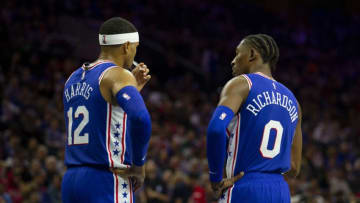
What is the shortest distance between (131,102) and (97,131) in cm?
39

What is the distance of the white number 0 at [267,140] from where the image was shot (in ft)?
14.7

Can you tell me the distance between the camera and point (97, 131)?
14.9ft

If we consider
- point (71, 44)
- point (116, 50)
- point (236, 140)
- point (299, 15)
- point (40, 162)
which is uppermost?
point (299, 15)

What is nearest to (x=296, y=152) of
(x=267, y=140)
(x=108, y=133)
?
(x=267, y=140)

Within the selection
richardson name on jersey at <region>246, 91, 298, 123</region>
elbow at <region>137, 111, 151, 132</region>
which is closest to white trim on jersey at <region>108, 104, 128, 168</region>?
elbow at <region>137, 111, 151, 132</region>

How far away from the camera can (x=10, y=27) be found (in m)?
16.5

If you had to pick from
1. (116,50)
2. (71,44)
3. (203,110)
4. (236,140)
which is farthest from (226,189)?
(71,44)

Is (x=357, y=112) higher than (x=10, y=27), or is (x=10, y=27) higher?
(x=10, y=27)

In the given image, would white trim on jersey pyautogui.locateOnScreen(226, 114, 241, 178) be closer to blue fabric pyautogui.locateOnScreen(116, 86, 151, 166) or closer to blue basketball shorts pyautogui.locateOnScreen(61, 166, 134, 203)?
blue fabric pyautogui.locateOnScreen(116, 86, 151, 166)

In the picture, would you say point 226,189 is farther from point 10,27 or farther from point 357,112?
point 357,112

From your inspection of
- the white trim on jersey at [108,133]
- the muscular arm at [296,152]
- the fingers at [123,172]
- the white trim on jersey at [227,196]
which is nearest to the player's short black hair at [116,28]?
the white trim on jersey at [108,133]

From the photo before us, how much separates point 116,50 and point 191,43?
651 inches

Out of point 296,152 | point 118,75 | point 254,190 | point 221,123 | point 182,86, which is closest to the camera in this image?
point 221,123

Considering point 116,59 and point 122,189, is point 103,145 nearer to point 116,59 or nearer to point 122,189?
point 122,189
